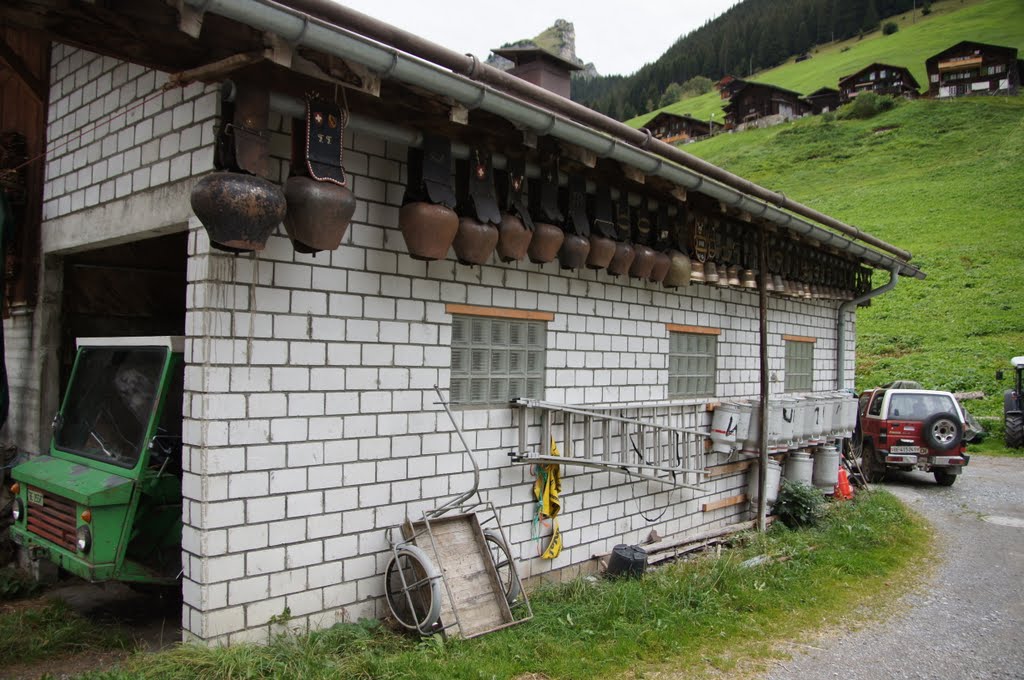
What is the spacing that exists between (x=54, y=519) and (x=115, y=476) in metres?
0.60

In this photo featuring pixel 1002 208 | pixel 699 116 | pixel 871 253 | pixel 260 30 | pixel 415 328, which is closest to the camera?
pixel 260 30

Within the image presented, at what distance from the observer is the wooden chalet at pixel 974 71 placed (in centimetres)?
5650

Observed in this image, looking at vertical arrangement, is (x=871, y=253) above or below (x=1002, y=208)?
below

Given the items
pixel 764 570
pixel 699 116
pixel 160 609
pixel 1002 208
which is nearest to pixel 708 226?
pixel 764 570

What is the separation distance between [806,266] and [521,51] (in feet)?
16.3

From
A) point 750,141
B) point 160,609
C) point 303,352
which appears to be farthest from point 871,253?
point 750,141


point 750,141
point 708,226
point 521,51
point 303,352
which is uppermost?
point 750,141

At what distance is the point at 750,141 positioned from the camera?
194 feet

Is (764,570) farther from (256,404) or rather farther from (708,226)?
(256,404)

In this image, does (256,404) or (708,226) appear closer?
(256,404)

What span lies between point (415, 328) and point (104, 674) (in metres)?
2.78

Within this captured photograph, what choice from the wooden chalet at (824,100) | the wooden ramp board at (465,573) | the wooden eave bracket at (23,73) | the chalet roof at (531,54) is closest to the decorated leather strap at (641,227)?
the chalet roof at (531,54)

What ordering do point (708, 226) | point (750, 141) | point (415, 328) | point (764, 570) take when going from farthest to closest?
point (750, 141), point (708, 226), point (764, 570), point (415, 328)

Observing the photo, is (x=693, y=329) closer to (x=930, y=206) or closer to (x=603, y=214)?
(x=603, y=214)
